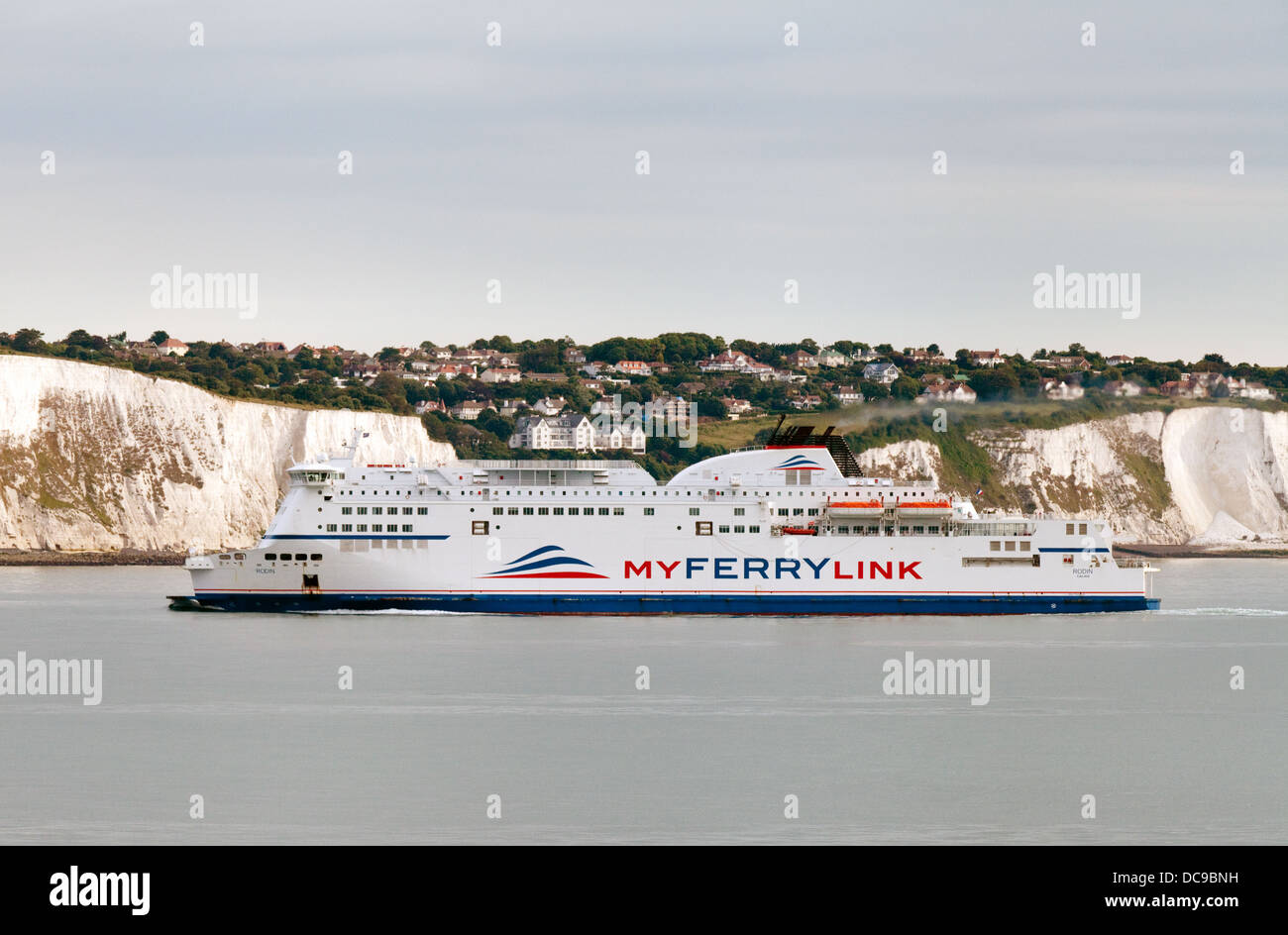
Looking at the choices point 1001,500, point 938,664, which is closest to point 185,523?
point 1001,500

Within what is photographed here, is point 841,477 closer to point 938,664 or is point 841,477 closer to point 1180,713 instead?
point 938,664

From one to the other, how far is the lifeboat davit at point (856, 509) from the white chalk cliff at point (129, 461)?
127 feet

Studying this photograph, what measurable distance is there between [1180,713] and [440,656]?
14.2 meters

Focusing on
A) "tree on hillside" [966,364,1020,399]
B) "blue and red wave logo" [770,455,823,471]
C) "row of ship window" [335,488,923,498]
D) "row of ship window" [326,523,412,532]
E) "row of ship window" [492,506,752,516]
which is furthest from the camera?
"tree on hillside" [966,364,1020,399]

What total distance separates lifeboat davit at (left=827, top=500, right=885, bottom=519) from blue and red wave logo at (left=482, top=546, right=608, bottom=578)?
6122 mm

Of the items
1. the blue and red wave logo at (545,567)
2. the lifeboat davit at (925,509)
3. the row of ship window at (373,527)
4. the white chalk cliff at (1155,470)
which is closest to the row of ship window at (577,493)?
the row of ship window at (373,527)

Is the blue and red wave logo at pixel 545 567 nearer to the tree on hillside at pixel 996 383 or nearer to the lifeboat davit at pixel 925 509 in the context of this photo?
the lifeboat davit at pixel 925 509

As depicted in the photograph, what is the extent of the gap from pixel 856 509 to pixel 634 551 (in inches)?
227

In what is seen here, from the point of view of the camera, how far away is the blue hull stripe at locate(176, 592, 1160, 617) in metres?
43.5

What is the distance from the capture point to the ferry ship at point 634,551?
43500 millimetres

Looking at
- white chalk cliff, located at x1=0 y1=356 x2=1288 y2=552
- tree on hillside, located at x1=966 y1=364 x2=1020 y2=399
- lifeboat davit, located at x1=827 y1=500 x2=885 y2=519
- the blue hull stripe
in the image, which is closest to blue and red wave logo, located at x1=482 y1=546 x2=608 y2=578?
the blue hull stripe

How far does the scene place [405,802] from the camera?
21.3 m

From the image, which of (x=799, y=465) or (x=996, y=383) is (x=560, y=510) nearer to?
(x=799, y=465)

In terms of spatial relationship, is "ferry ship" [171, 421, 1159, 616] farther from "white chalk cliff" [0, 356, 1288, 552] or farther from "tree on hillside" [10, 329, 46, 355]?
"tree on hillside" [10, 329, 46, 355]
